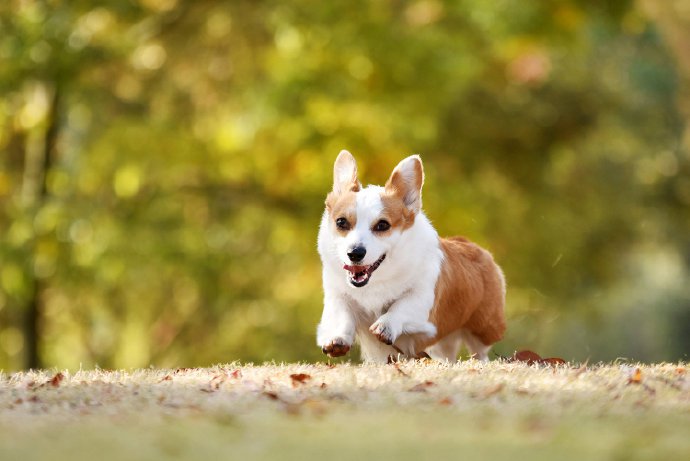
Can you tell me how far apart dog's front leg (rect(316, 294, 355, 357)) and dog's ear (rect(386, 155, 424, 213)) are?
27.2 inches

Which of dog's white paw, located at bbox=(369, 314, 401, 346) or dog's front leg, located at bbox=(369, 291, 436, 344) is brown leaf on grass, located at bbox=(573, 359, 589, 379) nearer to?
dog's front leg, located at bbox=(369, 291, 436, 344)

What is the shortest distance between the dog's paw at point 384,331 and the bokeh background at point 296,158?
5.55 meters

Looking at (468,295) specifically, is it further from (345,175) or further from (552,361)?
(345,175)

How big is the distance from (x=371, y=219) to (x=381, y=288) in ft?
1.55

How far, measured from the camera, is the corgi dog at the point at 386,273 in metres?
6.73

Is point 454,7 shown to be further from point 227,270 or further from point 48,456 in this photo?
point 48,456

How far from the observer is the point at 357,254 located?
259 inches

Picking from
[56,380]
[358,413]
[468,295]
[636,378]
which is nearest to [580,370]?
[636,378]

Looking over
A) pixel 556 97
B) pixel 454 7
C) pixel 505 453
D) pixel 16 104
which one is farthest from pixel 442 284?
pixel 556 97

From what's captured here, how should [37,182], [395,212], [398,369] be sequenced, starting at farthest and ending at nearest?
[37,182], [395,212], [398,369]

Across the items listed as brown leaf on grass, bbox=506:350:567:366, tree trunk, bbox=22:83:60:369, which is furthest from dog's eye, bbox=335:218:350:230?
tree trunk, bbox=22:83:60:369

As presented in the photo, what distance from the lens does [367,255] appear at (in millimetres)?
6613

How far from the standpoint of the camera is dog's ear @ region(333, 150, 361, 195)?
283 inches

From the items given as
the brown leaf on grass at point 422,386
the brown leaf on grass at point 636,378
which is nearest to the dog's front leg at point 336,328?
the brown leaf on grass at point 422,386
